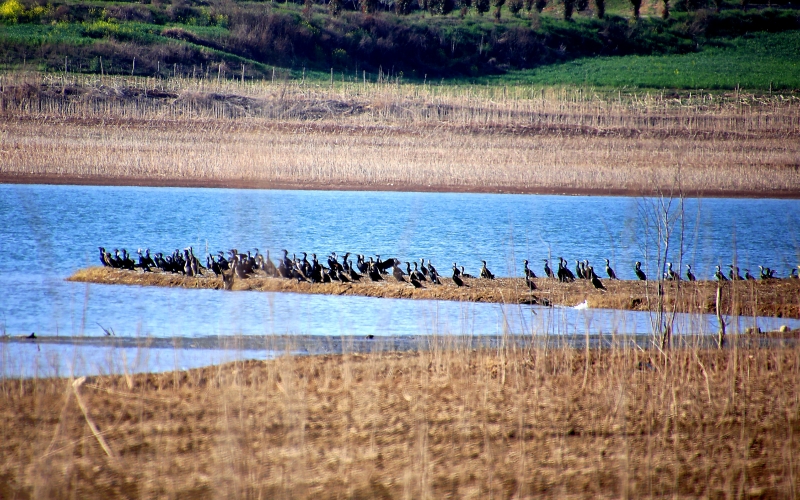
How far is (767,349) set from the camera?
962cm

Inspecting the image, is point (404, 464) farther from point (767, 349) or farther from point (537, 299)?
point (537, 299)

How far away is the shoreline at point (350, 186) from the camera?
2514cm

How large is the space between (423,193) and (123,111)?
493 inches

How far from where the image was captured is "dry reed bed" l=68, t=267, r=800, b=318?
1318 centimetres

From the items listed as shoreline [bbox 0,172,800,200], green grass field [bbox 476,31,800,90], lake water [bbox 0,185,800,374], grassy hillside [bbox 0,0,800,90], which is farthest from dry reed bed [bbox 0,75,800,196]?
green grass field [bbox 476,31,800,90]

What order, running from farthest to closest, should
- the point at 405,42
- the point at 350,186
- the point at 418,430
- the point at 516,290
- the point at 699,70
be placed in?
the point at 699,70, the point at 405,42, the point at 350,186, the point at 516,290, the point at 418,430

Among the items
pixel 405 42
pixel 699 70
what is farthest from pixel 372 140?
pixel 699 70

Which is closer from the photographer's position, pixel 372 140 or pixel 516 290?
pixel 516 290

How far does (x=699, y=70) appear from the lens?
57.4 meters

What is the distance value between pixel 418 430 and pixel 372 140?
25846 millimetres

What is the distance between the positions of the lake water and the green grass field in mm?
24613

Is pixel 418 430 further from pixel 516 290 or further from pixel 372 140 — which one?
pixel 372 140

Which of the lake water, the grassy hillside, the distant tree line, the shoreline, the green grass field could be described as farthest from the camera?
the green grass field

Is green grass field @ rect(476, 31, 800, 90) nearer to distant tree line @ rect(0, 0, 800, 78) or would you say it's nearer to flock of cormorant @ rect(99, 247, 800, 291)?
distant tree line @ rect(0, 0, 800, 78)
